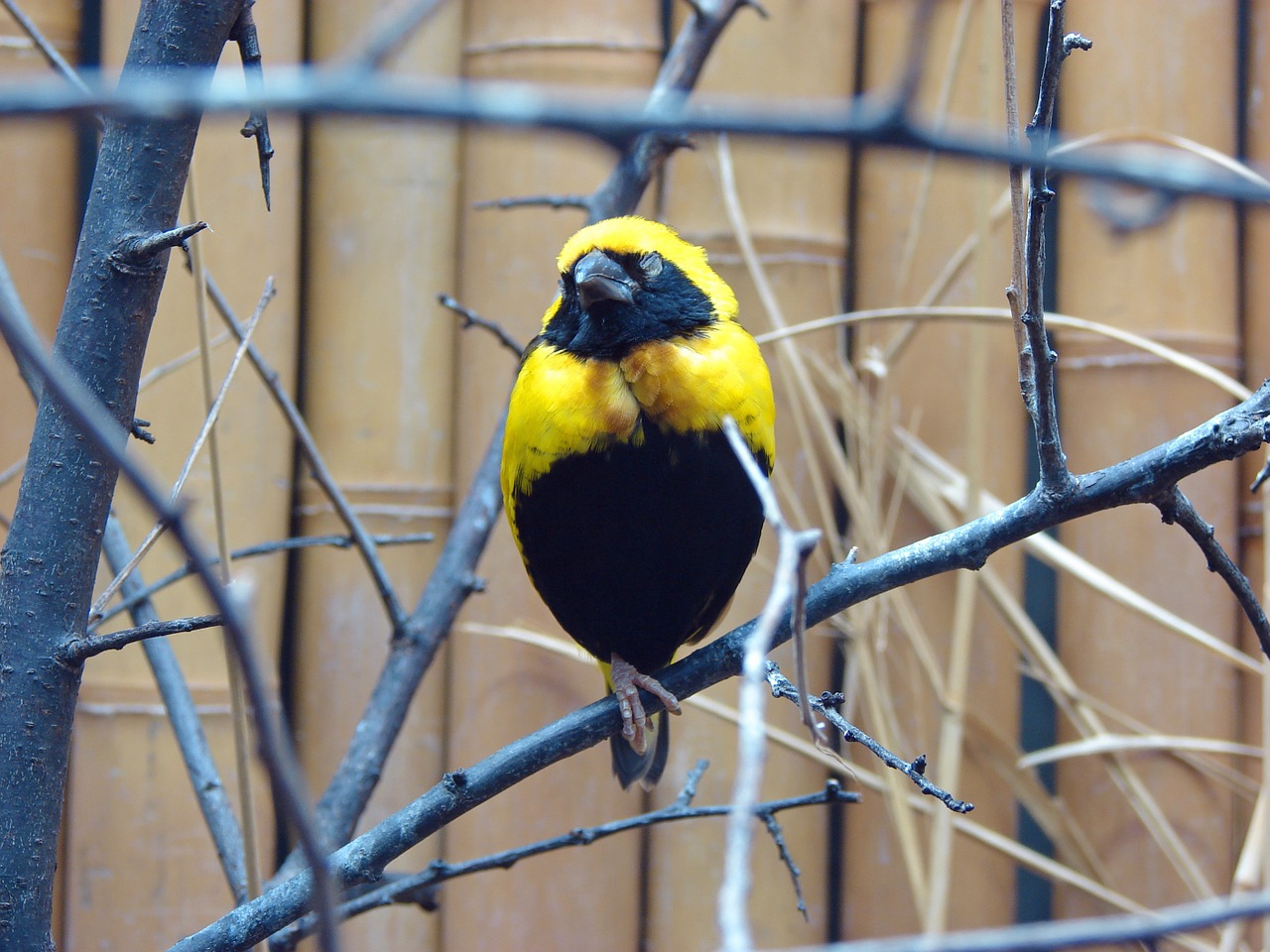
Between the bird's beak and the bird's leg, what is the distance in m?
0.36

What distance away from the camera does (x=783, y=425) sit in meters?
1.57

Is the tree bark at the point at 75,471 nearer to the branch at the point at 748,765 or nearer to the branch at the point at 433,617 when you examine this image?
the branch at the point at 433,617

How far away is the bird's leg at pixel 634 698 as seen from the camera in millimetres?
898

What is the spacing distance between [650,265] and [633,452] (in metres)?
0.24

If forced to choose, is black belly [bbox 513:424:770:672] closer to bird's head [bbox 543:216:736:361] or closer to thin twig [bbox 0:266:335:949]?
bird's head [bbox 543:216:736:361]

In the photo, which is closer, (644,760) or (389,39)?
(389,39)

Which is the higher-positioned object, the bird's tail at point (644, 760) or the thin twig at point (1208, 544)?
the thin twig at point (1208, 544)

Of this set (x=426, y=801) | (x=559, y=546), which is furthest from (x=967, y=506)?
(x=426, y=801)

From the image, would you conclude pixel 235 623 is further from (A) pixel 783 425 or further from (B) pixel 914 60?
(A) pixel 783 425

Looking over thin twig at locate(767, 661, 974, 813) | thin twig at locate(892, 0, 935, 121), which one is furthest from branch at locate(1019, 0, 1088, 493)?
thin twig at locate(892, 0, 935, 121)

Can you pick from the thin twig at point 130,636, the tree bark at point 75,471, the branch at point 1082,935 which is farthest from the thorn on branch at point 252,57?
the branch at point 1082,935

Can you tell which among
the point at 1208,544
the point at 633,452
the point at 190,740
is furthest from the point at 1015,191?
the point at 190,740

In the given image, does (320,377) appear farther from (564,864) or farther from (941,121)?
(941,121)

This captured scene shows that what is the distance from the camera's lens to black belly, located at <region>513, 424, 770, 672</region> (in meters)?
0.99
